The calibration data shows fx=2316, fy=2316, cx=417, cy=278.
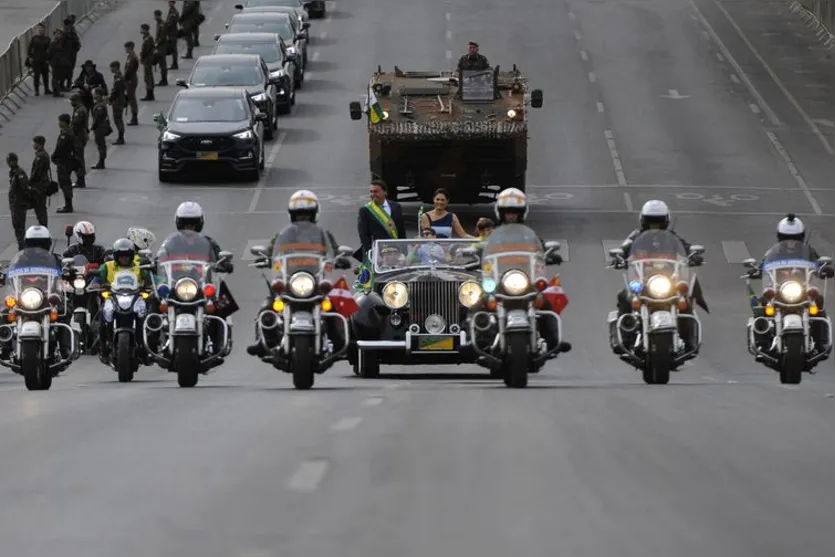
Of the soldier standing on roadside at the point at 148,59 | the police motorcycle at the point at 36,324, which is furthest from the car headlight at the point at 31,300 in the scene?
the soldier standing on roadside at the point at 148,59

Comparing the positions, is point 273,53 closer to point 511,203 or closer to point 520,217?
point 520,217

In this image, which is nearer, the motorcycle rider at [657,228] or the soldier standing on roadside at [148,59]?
the motorcycle rider at [657,228]

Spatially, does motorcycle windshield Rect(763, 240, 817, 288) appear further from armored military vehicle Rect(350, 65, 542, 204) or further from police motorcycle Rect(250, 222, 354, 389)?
armored military vehicle Rect(350, 65, 542, 204)

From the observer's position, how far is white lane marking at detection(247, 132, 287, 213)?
136 feet

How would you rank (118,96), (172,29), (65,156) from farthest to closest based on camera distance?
(172,29) → (118,96) → (65,156)

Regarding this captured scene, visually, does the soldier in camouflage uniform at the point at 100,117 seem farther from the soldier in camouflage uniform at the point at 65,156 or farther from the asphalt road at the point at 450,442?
the soldier in camouflage uniform at the point at 65,156

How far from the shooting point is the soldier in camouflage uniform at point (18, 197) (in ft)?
117

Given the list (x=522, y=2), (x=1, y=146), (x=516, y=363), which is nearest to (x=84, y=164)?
(x=1, y=146)

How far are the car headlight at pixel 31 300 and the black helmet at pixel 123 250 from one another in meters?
1.56

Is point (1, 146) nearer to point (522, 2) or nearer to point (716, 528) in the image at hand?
point (522, 2)

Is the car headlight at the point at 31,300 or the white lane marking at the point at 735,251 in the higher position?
the car headlight at the point at 31,300

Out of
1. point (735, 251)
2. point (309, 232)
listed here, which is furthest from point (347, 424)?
point (735, 251)

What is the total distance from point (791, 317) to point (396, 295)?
3.97 m

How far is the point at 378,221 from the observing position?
23.4 metres
